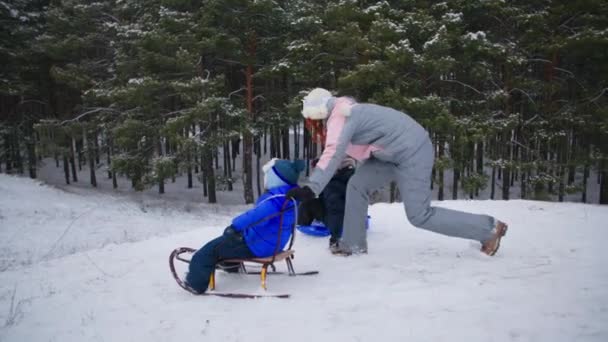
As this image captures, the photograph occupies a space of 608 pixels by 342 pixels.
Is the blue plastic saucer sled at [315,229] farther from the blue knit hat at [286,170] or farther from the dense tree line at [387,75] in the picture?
the dense tree line at [387,75]

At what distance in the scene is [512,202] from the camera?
698 cm

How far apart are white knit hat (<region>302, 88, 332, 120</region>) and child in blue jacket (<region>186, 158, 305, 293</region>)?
1.93ft

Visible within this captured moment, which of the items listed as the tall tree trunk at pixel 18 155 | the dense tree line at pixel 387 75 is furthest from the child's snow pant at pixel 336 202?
the tall tree trunk at pixel 18 155

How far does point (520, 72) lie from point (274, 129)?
35.1ft

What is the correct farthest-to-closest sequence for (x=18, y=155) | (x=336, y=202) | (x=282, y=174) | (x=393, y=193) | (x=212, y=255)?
(x=18, y=155)
(x=393, y=193)
(x=336, y=202)
(x=282, y=174)
(x=212, y=255)

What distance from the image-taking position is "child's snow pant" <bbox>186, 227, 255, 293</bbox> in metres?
3.53

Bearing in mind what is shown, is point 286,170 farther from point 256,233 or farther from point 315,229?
point 315,229

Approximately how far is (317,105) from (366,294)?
71.4 inches

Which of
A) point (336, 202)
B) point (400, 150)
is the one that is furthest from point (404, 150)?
point (336, 202)

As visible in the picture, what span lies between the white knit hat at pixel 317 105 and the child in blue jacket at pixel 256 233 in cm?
59

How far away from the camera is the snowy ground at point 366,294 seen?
272cm

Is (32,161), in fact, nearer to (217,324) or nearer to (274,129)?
(274,129)

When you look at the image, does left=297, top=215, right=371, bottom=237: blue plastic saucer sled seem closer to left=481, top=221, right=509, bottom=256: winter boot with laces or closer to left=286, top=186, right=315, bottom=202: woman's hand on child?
left=481, top=221, right=509, bottom=256: winter boot with laces

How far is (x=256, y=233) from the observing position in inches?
141
